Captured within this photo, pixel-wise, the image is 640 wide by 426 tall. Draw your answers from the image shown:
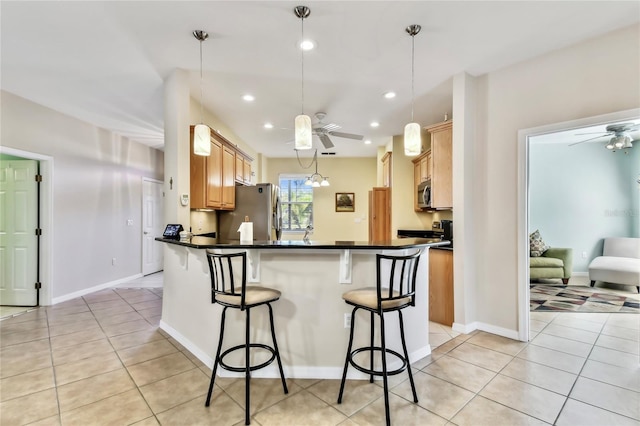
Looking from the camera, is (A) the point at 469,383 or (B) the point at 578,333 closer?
(A) the point at 469,383

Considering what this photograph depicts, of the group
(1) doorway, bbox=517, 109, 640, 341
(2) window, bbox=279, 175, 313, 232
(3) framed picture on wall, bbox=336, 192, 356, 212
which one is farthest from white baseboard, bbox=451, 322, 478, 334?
(2) window, bbox=279, 175, 313, 232

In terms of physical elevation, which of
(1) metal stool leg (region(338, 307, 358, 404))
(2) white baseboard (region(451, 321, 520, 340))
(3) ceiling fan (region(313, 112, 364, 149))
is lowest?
(2) white baseboard (region(451, 321, 520, 340))

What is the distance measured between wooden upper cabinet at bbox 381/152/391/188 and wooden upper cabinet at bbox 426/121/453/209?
1999mm

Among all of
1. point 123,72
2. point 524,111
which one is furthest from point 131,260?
point 524,111

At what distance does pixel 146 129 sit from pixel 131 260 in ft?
8.28

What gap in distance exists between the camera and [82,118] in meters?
4.49

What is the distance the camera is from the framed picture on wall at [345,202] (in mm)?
7836

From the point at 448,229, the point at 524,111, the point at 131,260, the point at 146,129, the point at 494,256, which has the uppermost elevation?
the point at 146,129

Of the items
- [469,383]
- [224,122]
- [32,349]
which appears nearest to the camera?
[469,383]

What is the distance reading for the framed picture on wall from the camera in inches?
309

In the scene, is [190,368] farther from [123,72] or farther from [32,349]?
[123,72]

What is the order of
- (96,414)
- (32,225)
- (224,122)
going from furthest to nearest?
(224,122)
(32,225)
(96,414)

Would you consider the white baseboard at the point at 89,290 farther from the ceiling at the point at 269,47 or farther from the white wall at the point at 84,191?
the ceiling at the point at 269,47

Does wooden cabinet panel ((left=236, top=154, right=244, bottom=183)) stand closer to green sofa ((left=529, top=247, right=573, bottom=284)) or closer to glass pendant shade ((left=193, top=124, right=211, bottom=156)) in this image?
glass pendant shade ((left=193, top=124, right=211, bottom=156))
